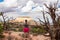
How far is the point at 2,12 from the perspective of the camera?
88.5ft

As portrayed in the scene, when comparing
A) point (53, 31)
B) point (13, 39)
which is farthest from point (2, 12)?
point (53, 31)

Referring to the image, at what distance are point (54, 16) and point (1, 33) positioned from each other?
9345 mm

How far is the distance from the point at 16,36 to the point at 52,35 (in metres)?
7.50

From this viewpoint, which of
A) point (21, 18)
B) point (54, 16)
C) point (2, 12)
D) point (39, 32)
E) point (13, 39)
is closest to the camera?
point (54, 16)

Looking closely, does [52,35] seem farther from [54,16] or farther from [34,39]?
[34,39]

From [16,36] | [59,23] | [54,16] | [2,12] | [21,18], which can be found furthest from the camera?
→ [21,18]

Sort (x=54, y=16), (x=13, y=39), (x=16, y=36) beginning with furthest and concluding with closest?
1. (x=16, y=36)
2. (x=13, y=39)
3. (x=54, y=16)

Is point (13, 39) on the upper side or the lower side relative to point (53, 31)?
lower

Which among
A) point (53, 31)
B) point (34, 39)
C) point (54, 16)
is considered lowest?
point (34, 39)

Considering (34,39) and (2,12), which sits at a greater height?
(2,12)

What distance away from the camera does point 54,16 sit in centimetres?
1550

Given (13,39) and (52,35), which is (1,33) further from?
(52,35)

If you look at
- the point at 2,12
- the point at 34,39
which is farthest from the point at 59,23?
the point at 2,12

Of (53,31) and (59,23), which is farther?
(59,23)
